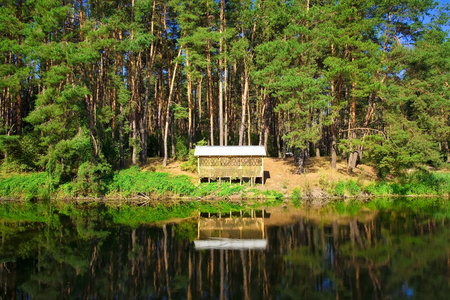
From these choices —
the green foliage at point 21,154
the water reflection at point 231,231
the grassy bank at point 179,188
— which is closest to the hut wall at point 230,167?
the grassy bank at point 179,188

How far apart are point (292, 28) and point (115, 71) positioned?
13.8 metres

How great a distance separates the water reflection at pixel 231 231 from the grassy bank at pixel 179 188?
5.07 meters

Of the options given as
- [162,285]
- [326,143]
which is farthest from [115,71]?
[326,143]

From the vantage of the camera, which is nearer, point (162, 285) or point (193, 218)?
point (162, 285)

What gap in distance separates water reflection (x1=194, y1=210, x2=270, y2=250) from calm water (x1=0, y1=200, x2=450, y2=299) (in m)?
0.04

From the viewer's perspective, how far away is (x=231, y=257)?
9.91 m

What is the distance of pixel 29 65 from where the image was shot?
2236 cm

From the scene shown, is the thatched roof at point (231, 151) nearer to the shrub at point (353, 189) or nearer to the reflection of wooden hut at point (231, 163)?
the reflection of wooden hut at point (231, 163)

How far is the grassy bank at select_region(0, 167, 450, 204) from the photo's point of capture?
21.5 m

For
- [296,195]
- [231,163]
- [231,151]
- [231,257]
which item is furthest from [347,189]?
[231,257]

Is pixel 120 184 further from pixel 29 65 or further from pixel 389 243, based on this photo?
pixel 389 243

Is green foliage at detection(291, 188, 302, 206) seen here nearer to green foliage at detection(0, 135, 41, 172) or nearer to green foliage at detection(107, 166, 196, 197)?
green foliage at detection(107, 166, 196, 197)

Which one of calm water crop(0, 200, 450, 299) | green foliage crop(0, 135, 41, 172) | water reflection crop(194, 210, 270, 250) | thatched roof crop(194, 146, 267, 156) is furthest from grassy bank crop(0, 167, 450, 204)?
calm water crop(0, 200, 450, 299)

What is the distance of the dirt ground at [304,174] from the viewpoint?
74.2ft
